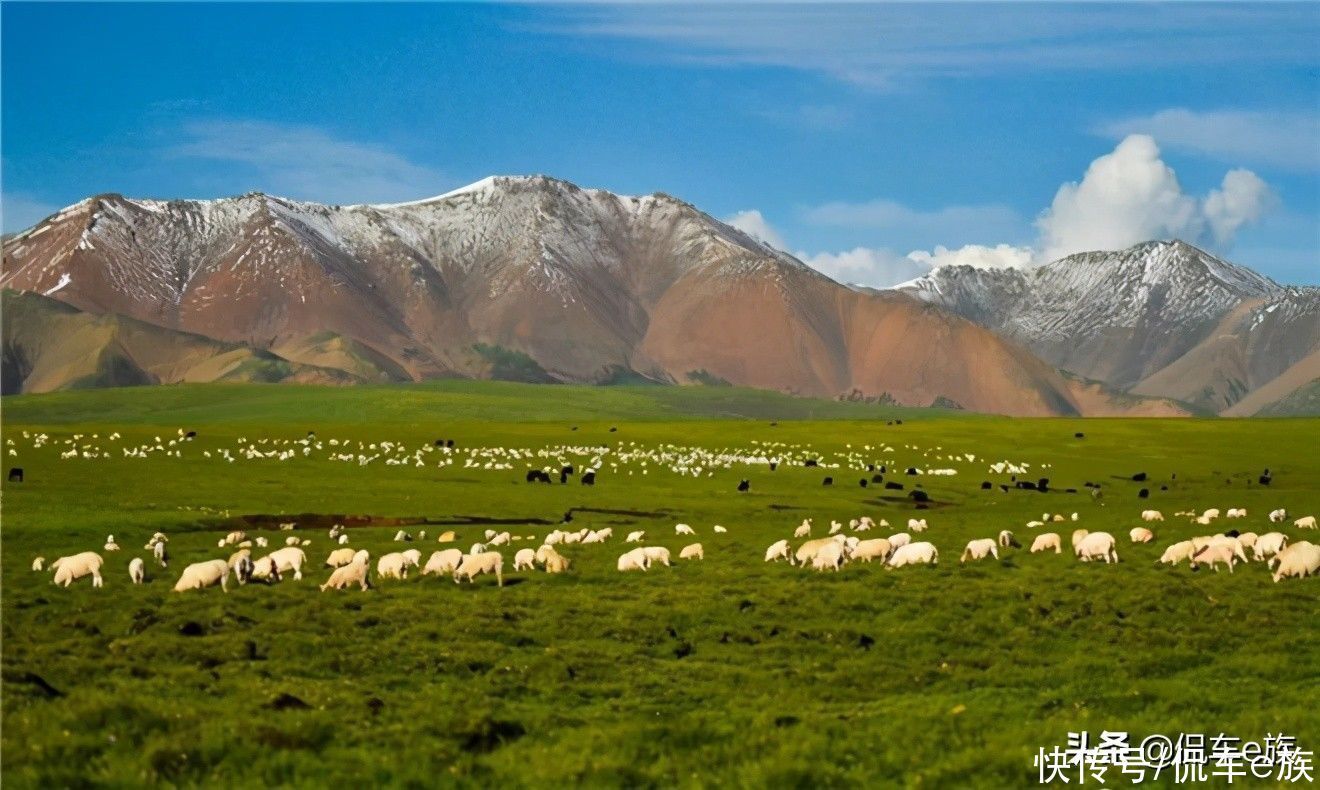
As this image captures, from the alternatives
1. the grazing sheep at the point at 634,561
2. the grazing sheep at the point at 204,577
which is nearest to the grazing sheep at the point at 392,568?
the grazing sheep at the point at 204,577

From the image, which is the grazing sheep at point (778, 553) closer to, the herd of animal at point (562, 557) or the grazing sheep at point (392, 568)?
the herd of animal at point (562, 557)

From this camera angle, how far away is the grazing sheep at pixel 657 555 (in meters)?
33.7

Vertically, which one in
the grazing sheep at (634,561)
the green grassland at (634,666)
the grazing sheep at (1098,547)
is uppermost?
the grazing sheep at (1098,547)

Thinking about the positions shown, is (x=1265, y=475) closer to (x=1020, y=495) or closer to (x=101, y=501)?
(x=1020, y=495)

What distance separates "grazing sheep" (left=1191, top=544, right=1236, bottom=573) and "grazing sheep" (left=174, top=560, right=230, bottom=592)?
24288 mm

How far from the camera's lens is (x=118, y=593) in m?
26.7

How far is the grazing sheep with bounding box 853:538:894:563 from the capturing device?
3372cm

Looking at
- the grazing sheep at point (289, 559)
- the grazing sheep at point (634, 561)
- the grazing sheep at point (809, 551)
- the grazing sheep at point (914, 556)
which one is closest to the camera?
the grazing sheep at point (289, 559)

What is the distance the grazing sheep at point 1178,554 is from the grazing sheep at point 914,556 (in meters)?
6.24

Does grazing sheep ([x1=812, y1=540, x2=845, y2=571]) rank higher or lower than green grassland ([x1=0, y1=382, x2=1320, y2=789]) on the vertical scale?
higher

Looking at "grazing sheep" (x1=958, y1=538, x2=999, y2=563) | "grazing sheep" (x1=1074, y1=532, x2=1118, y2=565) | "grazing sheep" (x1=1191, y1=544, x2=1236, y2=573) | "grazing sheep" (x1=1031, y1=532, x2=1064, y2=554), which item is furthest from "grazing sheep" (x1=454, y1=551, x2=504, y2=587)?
"grazing sheep" (x1=1191, y1=544, x2=1236, y2=573)

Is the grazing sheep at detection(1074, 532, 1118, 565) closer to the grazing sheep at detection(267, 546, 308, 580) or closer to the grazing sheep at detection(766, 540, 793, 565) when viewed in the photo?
the grazing sheep at detection(766, 540, 793, 565)

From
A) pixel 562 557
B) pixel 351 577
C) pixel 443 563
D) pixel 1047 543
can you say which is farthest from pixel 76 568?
pixel 1047 543

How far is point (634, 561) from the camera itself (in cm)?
3303
